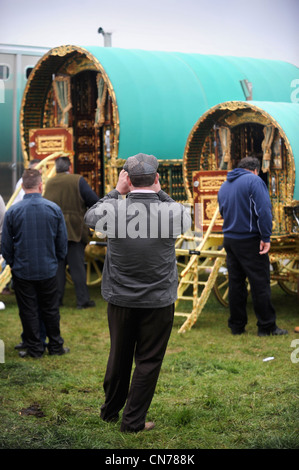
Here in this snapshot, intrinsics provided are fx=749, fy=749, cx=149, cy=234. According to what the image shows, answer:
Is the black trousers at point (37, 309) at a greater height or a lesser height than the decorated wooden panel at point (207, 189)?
lesser

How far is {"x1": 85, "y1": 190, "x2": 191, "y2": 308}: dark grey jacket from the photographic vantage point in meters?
4.54

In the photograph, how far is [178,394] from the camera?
19.1 feet

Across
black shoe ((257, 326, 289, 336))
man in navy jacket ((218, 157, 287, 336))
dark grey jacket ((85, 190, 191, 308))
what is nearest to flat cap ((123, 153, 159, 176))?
dark grey jacket ((85, 190, 191, 308))

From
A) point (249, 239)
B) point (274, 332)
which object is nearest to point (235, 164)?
point (249, 239)

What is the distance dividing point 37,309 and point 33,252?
0.57 m

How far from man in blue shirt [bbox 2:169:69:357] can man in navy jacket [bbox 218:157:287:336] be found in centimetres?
188

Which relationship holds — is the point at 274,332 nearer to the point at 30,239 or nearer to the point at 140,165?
the point at 30,239

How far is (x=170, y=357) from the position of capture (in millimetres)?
7012

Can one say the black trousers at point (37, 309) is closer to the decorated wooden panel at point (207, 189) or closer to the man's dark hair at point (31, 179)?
the man's dark hair at point (31, 179)

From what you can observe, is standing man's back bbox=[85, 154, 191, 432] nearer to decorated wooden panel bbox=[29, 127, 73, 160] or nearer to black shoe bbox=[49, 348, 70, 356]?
black shoe bbox=[49, 348, 70, 356]

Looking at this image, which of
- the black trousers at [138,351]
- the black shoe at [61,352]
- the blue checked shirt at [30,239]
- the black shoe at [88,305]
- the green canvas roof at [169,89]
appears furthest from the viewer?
the green canvas roof at [169,89]

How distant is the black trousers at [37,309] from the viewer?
6914 mm

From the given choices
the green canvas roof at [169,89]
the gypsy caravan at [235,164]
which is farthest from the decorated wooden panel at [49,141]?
the gypsy caravan at [235,164]

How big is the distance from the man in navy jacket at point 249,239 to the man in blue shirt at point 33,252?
Result: 1.88 metres
